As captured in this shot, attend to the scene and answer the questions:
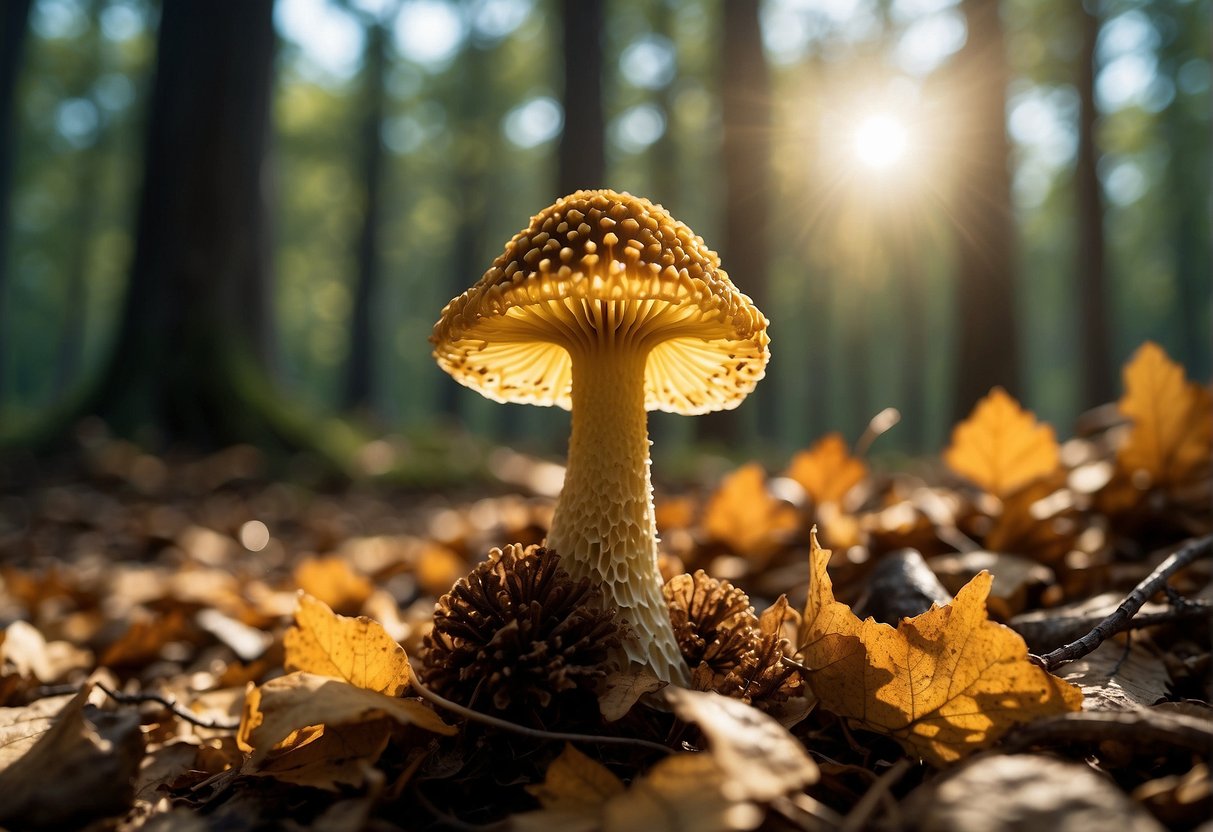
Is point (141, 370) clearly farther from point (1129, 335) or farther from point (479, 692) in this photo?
point (1129, 335)

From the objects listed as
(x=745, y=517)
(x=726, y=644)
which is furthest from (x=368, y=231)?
(x=726, y=644)

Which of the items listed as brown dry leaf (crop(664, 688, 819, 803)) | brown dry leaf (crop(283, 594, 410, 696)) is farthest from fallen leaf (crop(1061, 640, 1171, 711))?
brown dry leaf (crop(283, 594, 410, 696))

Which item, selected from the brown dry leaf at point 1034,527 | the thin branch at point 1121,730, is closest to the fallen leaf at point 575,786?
the thin branch at point 1121,730

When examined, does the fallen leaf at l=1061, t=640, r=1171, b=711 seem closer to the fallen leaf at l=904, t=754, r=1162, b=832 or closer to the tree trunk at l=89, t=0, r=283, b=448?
the fallen leaf at l=904, t=754, r=1162, b=832

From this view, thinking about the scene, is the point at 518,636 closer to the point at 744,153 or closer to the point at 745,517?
the point at 745,517

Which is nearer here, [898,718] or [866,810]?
[866,810]

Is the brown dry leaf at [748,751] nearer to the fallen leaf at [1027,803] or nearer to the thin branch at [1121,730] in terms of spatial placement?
the fallen leaf at [1027,803]

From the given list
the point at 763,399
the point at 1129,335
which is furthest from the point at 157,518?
the point at 1129,335
